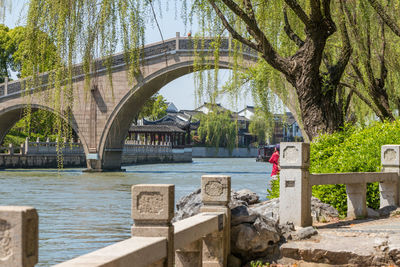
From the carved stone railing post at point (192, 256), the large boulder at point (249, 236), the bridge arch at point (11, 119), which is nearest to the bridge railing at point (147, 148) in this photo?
the bridge arch at point (11, 119)

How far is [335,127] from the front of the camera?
8438 millimetres

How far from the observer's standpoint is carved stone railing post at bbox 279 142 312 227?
5.75 metres

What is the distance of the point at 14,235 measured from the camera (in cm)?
199

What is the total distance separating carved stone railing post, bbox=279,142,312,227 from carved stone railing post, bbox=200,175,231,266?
1107 mm

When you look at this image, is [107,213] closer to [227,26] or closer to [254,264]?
[227,26]

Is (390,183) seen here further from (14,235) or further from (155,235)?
(14,235)

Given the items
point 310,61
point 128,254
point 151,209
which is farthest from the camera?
point 310,61

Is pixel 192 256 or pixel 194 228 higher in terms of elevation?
pixel 194 228

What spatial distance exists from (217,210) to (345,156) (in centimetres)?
378

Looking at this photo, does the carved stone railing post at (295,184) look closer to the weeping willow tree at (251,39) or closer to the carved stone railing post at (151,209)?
the weeping willow tree at (251,39)

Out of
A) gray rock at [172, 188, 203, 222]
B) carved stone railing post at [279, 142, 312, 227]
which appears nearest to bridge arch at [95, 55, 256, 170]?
carved stone railing post at [279, 142, 312, 227]

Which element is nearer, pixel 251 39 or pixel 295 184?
pixel 295 184

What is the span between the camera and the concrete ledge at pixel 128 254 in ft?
8.26

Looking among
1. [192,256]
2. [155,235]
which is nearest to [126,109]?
[192,256]
